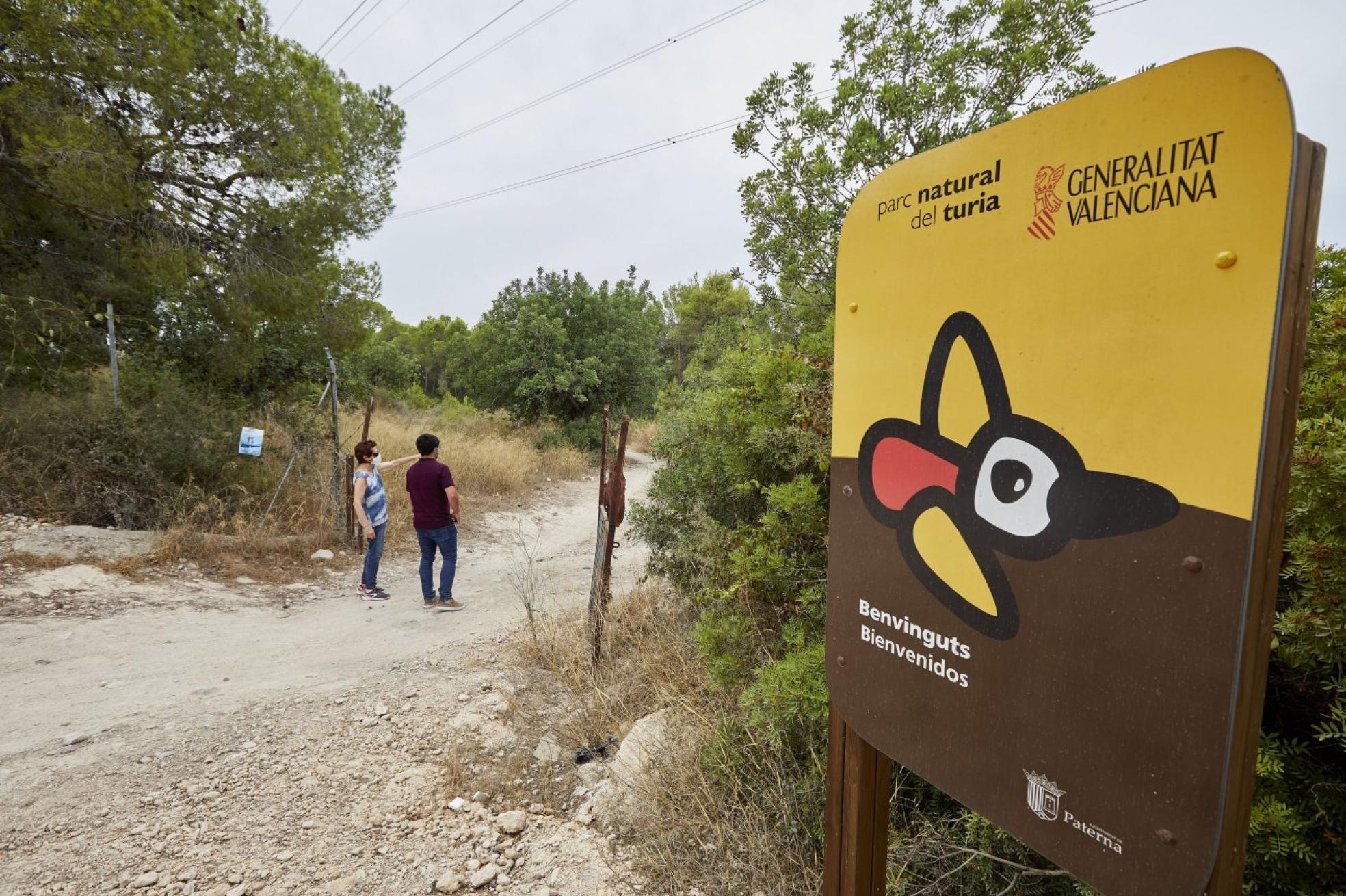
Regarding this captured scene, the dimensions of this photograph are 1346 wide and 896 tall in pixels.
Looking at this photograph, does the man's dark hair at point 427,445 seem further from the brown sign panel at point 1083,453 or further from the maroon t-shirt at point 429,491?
the brown sign panel at point 1083,453

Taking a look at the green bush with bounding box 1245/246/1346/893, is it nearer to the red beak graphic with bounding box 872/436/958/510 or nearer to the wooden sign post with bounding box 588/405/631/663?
the red beak graphic with bounding box 872/436/958/510

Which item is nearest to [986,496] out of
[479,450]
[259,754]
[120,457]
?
[259,754]

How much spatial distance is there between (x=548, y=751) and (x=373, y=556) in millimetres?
3850

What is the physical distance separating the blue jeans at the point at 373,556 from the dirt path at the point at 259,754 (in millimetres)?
379

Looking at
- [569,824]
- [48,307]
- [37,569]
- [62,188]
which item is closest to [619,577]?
[569,824]

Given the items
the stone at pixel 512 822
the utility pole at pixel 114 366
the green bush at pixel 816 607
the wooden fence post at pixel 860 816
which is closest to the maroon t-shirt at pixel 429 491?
the green bush at pixel 816 607

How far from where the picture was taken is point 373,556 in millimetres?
6516

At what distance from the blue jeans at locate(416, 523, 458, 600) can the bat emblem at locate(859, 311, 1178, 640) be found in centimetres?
542

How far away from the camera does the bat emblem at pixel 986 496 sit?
1018 millimetres

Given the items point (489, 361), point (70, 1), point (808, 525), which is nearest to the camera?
point (808, 525)

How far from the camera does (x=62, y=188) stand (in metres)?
6.56

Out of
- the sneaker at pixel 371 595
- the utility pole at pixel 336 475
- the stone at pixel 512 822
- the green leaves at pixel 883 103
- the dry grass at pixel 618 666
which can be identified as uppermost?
the green leaves at pixel 883 103

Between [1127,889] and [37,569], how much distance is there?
837cm

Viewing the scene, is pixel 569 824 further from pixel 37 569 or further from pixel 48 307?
pixel 48 307
